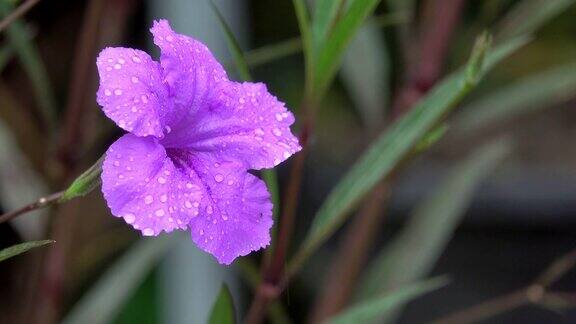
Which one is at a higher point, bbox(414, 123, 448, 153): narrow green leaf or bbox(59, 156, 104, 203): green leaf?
bbox(59, 156, 104, 203): green leaf

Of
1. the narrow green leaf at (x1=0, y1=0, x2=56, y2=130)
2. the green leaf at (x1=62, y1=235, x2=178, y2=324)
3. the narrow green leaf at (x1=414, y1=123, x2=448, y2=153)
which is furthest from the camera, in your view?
the green leaf at (x1=62, y1=235, x2=178, y2=324)

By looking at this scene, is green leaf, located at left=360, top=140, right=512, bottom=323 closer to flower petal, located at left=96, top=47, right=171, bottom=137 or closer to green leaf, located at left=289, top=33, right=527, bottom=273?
green leaf, located at left=289, top=33, right=527, bottom=273

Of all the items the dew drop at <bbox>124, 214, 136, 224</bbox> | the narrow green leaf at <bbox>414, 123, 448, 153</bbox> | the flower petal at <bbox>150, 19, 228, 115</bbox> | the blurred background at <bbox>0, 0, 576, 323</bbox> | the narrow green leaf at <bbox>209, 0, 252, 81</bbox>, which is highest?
the flower petal at <bbox>150, 19, 228, 115</bbox>

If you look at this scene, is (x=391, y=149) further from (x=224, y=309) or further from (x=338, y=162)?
(x=338, y=162)

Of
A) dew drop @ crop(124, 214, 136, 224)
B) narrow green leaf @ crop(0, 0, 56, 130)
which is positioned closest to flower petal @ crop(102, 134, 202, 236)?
dew drop @ crop(124, 214, 136, 224)

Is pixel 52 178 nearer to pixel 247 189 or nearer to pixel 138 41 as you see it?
pixel 247 189

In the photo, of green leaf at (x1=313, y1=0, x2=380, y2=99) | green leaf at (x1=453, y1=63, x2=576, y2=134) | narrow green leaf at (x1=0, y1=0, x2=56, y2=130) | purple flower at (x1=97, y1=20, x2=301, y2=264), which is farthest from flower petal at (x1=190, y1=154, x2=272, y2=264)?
green leaf at (x1=453, y1=63, x2=576, y2=134)

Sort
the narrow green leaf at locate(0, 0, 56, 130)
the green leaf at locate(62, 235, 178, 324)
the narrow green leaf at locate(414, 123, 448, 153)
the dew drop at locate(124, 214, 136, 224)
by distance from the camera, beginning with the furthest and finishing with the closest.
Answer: the green leaf at locate(62, 235, 178, 324) < the narrow green leaf at locate(0, 0, 56, 130) < the narrow green leaf at locate(414, 123, 448, 153) < the dew drop at locate(124, 214, 136, 224)

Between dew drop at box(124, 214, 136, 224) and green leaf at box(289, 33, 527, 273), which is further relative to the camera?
green leaf at box(289, 33, 527, 273)
